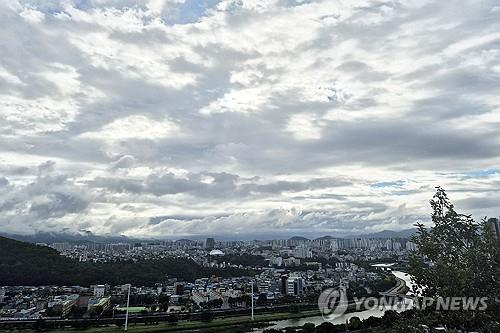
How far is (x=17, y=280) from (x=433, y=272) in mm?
35751

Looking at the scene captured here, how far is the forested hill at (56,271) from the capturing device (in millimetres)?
31984

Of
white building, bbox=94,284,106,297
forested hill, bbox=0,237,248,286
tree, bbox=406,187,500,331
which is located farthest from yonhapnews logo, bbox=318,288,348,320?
tree, bbox=406,187,500,331

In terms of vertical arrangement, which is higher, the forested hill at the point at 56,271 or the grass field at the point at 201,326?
the forested hill at the point at 56,271

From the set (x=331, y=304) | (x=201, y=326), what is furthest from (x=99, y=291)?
(x=331, y=304)

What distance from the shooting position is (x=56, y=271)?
3284cm

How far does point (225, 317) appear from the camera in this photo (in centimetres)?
2330

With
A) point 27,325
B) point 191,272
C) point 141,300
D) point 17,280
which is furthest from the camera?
→ point 191,272

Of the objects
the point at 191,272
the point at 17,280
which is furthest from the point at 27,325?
the point at 191,272

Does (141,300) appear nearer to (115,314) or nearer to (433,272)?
(115,314)

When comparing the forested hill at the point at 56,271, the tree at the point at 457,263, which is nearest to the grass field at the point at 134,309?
the forested hill at the point at 56,271

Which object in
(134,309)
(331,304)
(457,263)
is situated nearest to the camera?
(457,263)

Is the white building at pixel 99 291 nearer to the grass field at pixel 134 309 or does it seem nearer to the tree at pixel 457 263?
the grass field at pixel 134 309

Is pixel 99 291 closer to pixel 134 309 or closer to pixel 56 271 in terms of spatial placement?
pixel 134 309

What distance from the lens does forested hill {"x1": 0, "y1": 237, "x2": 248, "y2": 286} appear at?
3198 centimetres
